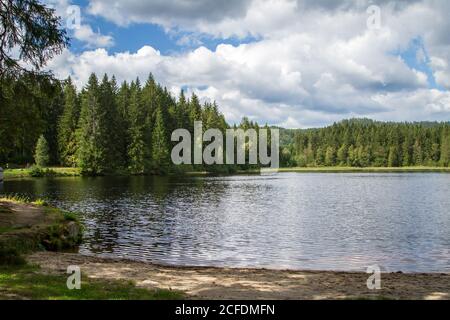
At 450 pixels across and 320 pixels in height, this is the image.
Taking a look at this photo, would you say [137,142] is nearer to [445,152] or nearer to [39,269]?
[39,269]

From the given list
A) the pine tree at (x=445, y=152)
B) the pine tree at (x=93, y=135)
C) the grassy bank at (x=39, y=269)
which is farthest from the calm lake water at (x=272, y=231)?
the pine tree at (x=445, y=152)

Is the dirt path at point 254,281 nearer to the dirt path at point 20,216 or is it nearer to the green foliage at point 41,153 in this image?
the dirt path at point 20,216

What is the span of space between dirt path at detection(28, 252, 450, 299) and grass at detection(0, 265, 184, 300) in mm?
844

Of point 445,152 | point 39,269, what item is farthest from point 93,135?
point 445,152

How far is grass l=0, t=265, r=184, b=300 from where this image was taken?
11.1 m

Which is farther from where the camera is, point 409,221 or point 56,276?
point 409,221

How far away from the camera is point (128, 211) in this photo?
131ft

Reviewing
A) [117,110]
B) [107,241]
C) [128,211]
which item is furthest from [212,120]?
[107,241]

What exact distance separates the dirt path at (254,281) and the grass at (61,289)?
84 cm

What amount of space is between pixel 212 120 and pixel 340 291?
117m

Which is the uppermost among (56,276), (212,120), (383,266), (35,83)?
(212,120)

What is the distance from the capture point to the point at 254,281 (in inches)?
589

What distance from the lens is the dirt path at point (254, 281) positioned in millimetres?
12719
